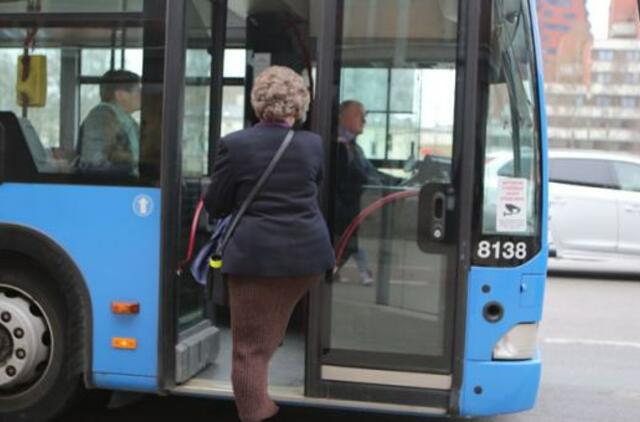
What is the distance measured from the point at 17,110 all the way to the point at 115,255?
0.96 metres

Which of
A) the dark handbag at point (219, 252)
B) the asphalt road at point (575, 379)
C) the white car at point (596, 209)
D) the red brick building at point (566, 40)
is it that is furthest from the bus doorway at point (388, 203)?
the white car at point (596, 209)

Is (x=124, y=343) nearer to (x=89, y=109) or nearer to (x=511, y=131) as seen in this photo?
(x=89, y=109)

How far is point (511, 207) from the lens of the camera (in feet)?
12.6

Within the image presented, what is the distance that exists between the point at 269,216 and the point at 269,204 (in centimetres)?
5

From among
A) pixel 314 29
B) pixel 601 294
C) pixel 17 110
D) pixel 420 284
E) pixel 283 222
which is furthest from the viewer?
pixel 601 294

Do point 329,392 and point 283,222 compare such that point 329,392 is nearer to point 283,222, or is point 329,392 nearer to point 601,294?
point 283,222

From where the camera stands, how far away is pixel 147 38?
4.04m

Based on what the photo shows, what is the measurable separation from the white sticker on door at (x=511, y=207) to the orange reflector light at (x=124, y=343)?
1.93 metres

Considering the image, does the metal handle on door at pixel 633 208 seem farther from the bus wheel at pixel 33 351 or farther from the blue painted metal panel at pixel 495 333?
the bus wheel at pixel 33 351

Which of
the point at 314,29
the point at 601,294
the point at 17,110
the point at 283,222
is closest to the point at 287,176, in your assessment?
the point at 283,222

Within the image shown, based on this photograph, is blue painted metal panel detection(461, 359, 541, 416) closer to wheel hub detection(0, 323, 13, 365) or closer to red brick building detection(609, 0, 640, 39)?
red brick building detection(609, 0, 640, 39)

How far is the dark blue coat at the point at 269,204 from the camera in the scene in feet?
11.5

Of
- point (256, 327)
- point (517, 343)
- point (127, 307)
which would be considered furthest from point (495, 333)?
point (127, 307)

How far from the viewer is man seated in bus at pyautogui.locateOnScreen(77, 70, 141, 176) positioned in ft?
13.4
